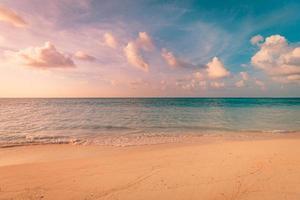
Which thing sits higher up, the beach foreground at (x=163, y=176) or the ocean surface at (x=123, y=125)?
the beach foreground at (x=163, y=176)

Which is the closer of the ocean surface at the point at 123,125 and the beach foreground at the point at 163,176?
the beach foreground at the point at 163,176

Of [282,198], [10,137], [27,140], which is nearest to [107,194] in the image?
[282,198]

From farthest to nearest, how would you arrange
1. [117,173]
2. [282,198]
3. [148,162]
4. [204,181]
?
[148,162] < [117,173] < [204,181] < [282,198]

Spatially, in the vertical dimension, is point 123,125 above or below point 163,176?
below

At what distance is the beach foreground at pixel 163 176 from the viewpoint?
5090 mm

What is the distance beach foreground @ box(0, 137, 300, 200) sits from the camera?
5090 mm

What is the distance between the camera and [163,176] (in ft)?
20.2

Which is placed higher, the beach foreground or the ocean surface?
the beach foreground

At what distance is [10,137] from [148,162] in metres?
11.2

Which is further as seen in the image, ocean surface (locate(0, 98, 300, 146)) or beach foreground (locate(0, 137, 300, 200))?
ocean surface (locate(0, 98, 300, 146))

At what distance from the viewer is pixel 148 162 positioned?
758 centimetres

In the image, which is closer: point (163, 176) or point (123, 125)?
point (163, 176)

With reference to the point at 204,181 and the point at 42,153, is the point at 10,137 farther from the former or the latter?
the point at 204,181

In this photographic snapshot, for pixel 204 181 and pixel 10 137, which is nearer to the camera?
pixel 204 181
